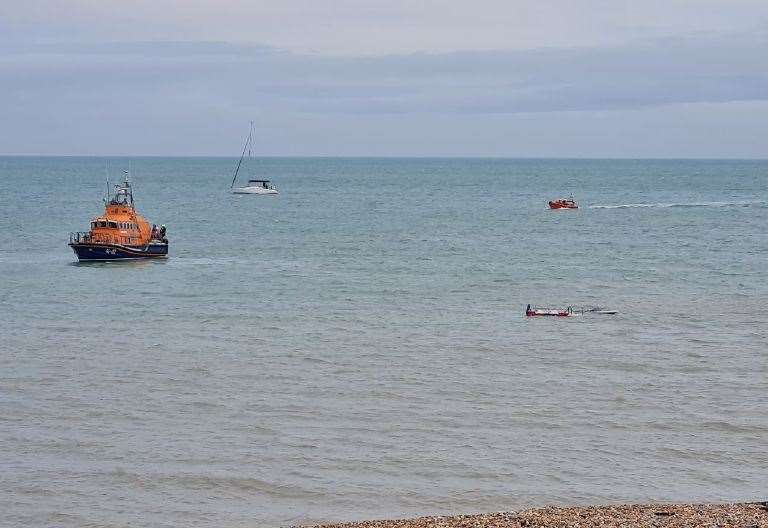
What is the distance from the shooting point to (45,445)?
85.5ft

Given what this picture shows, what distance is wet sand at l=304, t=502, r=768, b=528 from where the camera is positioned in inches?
750

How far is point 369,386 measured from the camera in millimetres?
32062

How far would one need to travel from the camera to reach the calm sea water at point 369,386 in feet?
76.8

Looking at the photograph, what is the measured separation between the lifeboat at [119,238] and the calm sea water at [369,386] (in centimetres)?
176

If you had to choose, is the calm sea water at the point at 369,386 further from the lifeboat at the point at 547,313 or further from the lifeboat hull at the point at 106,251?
the lifeboat hull at the point at 106,251

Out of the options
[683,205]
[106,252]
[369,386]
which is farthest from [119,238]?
[683,205]

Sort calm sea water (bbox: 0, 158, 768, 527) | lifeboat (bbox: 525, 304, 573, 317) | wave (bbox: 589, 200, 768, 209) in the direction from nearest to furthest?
calm sea water (bbox: 0, 158, 768, 527) < lifeboat (bbox: 525, 304, 573, 317) < wave (bbox: 589, 200, 768, 209)

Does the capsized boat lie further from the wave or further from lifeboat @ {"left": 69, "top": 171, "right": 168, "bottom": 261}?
the wave

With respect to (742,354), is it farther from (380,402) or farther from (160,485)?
(160,485)

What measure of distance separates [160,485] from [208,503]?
58.6 inches

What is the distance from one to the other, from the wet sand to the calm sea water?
1.62 m

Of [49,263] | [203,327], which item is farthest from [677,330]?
[49,263]

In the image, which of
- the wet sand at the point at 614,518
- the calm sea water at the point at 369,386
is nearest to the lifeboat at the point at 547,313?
the calm sea water at the point at 369,386

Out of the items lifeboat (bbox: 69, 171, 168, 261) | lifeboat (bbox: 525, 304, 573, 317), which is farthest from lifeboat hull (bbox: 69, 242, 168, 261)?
lifeboat (bbox: 525, 304, 573, 317)
